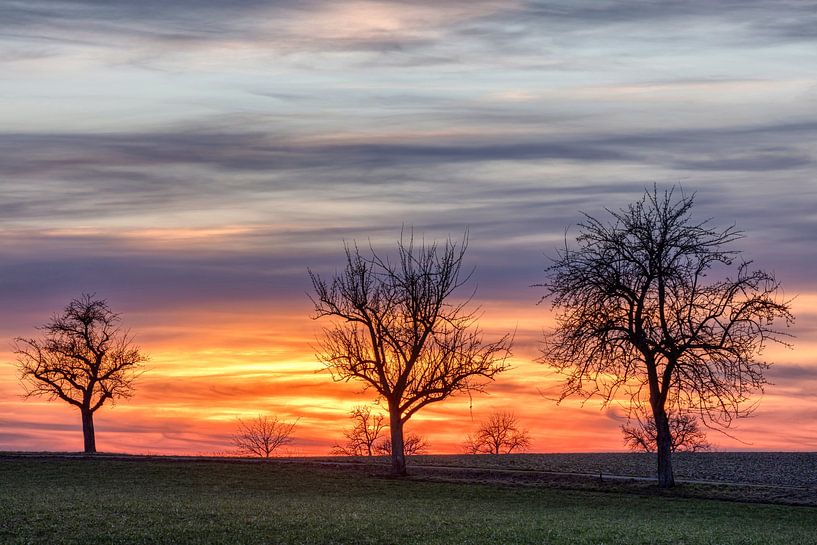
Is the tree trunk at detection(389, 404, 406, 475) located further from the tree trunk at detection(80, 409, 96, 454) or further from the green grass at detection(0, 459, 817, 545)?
the tree trunk at detection(80, 409, 96, 454)

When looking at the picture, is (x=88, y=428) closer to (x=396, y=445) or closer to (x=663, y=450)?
(x=396, y=445)

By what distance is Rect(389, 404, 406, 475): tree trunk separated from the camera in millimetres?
56938

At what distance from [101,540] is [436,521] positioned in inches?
459

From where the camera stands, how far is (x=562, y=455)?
71938mm

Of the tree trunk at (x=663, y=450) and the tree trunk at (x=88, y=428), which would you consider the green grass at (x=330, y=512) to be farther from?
the tree trunk at (x=88, y=428)

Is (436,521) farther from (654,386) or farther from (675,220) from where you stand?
(675,220)

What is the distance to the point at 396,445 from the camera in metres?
57.5

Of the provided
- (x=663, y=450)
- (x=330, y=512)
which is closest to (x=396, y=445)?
(x=663, y=450)

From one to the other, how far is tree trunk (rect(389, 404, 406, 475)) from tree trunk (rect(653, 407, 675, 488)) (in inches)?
568

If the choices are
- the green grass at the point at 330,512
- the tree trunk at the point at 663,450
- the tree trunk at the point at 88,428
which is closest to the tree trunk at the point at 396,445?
the green grass at the point at 330,512

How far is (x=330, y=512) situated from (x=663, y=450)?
23194 millimetres

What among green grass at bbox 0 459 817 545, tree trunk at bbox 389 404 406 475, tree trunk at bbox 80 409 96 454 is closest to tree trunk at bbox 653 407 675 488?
green grass at bbox 0 459 817 545

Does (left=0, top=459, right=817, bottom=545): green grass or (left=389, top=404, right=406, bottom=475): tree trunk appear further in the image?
(left=389, top=404, right=406, bottom=475): tree trunk

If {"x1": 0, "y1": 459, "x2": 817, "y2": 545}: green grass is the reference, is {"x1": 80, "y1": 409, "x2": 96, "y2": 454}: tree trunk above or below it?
above
